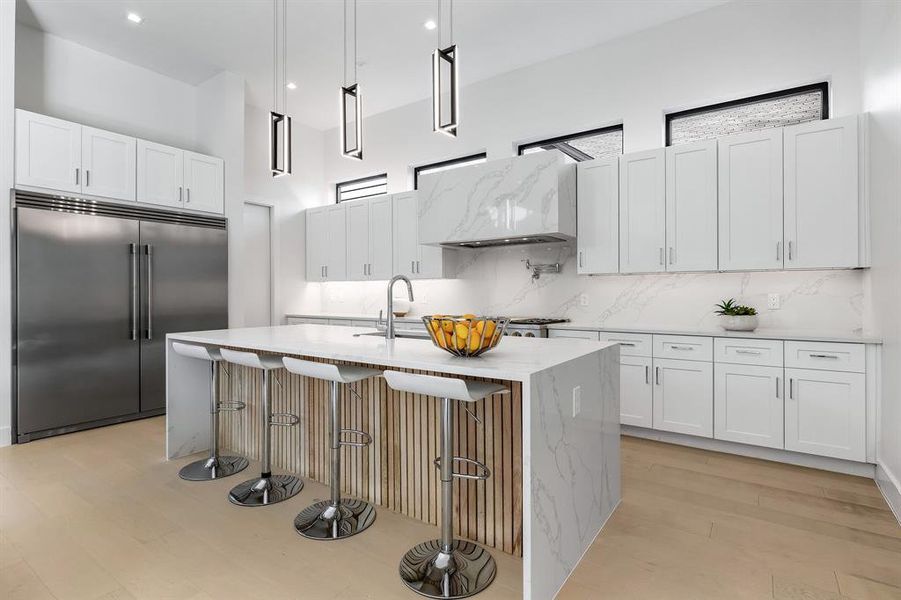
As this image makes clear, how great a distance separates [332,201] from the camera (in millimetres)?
6676

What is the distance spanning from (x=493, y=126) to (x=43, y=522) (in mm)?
4738

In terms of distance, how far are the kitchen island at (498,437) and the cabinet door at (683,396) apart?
1.24 m

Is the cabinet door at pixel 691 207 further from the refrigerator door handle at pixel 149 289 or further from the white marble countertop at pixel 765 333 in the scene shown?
the refrigerator door handle at pixel 149 289

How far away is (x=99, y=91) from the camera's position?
15.1ft

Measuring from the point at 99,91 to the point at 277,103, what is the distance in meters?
1.73

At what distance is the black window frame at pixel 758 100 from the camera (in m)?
3.52

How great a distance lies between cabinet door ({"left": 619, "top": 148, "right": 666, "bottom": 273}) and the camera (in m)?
3.79

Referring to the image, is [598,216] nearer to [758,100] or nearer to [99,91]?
[758,100]

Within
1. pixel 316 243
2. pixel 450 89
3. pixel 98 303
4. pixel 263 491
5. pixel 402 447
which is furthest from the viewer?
pixel 316 243

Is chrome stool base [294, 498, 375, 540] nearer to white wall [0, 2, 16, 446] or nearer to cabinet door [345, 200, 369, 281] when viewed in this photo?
white wall [0, 2, 16, 446]

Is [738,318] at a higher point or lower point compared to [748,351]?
higher

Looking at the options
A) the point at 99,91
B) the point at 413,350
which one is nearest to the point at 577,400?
the point at 413,350

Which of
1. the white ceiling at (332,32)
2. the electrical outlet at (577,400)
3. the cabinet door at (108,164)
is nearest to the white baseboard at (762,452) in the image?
the electrical outlet at (577,400)

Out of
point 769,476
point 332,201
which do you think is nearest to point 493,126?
point 332,201
